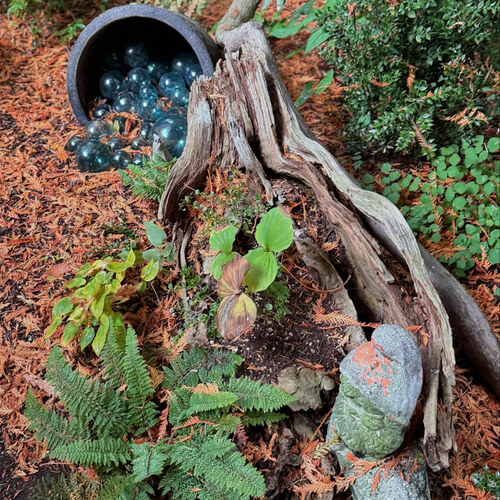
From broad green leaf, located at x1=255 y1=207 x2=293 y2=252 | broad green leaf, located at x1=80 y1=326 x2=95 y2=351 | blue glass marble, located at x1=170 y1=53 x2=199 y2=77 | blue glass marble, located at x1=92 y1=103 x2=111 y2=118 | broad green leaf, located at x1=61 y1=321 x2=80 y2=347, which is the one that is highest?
blue glass marble, located at x1=170 y1=53 x2=199 y2=77

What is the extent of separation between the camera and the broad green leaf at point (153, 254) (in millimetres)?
2812

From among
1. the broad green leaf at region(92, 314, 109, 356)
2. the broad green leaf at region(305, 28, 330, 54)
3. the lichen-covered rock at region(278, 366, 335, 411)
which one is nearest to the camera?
the lichen-covered rock at region(278, 366, 335, 411)

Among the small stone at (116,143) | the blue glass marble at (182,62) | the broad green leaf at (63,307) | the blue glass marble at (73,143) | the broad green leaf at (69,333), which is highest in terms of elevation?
the blue glass marble at (182,62)

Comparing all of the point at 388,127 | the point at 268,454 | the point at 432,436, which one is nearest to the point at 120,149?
the point at 388,127

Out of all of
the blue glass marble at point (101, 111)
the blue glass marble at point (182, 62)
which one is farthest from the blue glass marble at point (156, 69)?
the blue glass marble at point (101, 111)

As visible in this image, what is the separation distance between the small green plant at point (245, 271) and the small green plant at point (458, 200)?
1.13 metres

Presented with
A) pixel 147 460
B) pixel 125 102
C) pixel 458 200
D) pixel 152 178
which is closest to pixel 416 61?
pixel 458 200

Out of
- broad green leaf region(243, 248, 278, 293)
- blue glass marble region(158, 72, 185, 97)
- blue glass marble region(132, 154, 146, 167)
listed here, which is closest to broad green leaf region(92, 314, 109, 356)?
broad green leaf region(243, 248, 278, 293)

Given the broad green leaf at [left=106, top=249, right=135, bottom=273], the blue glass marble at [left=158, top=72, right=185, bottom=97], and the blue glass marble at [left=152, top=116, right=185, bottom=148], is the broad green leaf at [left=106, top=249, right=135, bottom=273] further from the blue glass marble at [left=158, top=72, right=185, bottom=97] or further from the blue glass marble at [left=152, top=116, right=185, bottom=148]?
the blue glass marble at [left=158, top=72, right=185, bottom=97]

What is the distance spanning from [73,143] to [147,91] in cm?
72

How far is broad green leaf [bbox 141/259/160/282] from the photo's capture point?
265cm

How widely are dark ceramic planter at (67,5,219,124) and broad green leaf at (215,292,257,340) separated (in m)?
2.11

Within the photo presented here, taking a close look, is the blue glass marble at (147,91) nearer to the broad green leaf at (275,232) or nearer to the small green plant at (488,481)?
the broad green leaf at (275,232)

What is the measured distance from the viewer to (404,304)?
2.25 metres
